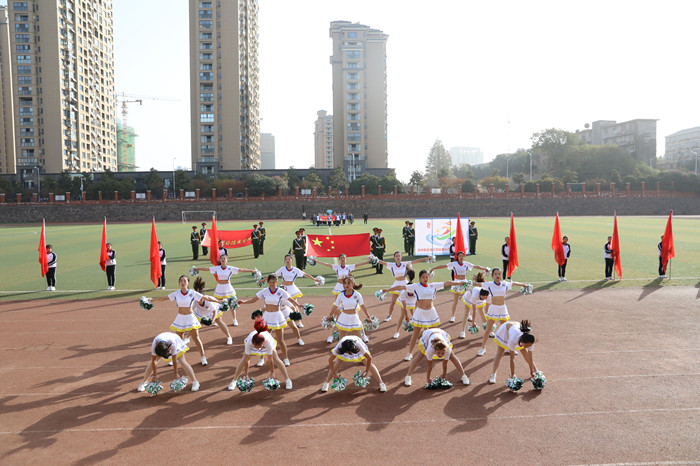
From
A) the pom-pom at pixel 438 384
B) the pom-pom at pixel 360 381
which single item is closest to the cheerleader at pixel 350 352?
the pom-pom at pixel 360 381

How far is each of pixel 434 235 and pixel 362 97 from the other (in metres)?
91.6

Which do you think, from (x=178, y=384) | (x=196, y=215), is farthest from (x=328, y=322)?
(x=196, y=215)

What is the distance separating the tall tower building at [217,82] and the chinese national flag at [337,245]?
266 ft

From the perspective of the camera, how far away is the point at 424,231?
25641 millimetres

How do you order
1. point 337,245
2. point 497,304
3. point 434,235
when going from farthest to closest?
point 434,235, point 337,245, point 497,304

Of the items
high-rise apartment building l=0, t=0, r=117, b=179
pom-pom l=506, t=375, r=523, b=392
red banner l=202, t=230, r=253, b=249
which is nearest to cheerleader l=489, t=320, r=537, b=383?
pom-pom l=506, t=375, r=523, b=392

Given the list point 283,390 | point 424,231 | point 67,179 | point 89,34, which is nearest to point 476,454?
point 283,390

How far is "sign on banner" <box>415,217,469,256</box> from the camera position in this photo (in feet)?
83.9

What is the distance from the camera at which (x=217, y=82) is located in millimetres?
99562

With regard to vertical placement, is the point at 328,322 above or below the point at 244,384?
above

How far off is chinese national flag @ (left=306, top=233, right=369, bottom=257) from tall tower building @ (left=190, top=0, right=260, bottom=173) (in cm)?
8105

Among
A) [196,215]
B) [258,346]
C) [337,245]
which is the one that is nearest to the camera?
[258,346]

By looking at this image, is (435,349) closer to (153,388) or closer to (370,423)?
(370,423)

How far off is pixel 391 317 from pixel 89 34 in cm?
11702
